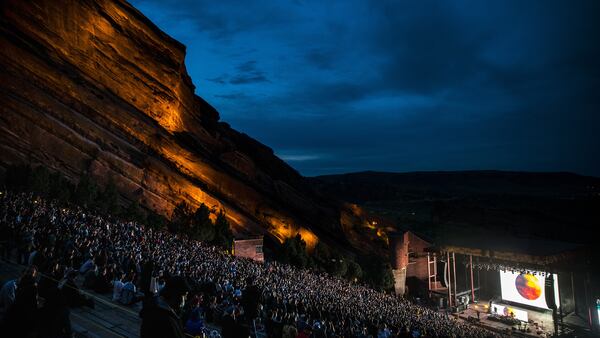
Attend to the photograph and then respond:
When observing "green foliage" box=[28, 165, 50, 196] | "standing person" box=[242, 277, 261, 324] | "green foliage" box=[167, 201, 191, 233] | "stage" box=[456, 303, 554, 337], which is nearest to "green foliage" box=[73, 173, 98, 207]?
"green foliage" box=[28, 165, 50, 196]

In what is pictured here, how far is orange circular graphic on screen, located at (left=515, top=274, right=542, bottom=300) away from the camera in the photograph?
34781mm

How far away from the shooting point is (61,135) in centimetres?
3903

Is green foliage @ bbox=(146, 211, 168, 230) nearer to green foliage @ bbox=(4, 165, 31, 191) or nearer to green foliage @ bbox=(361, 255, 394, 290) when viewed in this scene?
green foliage @ bbox=(4, 165, 31, 191)

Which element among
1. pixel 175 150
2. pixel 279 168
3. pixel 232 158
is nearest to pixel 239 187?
pixel 232 158

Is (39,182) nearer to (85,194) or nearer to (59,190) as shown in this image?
(59,190)

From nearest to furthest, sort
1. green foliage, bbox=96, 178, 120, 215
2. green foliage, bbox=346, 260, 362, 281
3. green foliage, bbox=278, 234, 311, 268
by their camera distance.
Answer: green foliage, bbox=96, 178, 120, 215 → green foliage, bbox=278, 234, 311, 268 → green foliage, bbox=346, 260, 362, 281

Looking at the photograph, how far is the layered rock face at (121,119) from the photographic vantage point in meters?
38.7

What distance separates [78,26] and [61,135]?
15038 mm

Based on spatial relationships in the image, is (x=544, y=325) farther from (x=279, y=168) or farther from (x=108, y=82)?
(x=108, y=82)

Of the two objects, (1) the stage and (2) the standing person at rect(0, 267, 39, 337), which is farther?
(1) the stage

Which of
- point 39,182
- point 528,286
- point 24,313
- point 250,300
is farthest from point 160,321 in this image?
point 528,286

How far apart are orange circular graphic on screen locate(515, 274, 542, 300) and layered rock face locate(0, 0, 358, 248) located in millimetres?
25513

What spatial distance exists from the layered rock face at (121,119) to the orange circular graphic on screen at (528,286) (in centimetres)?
2551

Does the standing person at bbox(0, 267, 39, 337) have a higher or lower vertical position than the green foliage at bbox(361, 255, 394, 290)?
higher
